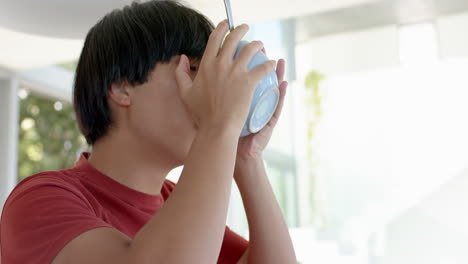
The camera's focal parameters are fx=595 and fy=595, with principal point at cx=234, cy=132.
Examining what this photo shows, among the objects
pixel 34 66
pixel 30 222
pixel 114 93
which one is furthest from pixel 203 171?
pixel 34 66

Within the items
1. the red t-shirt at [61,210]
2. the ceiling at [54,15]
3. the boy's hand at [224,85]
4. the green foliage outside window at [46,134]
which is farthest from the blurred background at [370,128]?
the green foliage outside window at [46,134]

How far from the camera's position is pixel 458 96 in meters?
1.76

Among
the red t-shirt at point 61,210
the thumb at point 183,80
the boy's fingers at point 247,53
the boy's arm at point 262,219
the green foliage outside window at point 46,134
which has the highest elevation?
the boy's fingers at point 247,53

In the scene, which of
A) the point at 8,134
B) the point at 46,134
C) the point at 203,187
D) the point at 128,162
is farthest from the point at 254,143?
the point at 46,134

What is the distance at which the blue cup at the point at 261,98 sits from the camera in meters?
0.84

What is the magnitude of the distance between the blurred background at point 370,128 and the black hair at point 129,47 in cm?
53

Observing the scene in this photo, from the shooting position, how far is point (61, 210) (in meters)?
0.81

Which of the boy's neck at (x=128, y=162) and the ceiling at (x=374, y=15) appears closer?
the boy's neck at (x=128, y=162)

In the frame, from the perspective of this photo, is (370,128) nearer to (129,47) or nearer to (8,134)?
(129,47)

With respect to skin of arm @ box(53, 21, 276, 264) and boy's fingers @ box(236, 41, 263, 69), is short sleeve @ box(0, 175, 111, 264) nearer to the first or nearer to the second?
skin of arm @ box(53, 21, 276, 264)

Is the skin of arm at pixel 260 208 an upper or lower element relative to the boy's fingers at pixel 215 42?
lower

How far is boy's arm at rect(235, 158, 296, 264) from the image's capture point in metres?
1.09

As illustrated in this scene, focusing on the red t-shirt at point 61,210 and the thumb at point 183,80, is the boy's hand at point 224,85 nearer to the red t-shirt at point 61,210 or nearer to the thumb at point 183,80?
the thumb at point 183,80

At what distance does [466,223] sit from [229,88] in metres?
1.19
